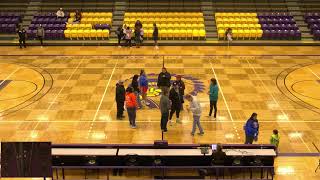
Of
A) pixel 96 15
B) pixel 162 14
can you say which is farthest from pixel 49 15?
pixel 162 14

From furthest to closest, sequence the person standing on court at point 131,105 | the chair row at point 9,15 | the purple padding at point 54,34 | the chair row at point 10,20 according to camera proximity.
→ the chair row at point 9,15
the chair row at point 10,20
the purple padding at point 54,34
the person standing on court at point 131,105

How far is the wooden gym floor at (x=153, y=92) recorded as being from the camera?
15.2 m

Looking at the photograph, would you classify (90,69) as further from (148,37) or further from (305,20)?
(305,20)

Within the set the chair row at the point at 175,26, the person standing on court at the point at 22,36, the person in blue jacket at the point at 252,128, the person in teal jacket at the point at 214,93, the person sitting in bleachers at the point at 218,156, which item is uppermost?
the chair row at the point at 175,26

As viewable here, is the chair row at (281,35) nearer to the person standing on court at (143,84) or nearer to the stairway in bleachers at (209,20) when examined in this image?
the stairway in bleachers at (209,20)

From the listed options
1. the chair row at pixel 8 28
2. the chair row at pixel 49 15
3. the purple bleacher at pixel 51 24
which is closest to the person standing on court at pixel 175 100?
the purple bleacher at pixel 51 24

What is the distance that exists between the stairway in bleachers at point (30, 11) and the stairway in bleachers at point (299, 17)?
17.5 metres

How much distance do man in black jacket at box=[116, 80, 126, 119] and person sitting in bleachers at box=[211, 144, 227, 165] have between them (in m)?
4.81

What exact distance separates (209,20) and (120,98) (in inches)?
614

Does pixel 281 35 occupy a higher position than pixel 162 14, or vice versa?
pixel 162 14

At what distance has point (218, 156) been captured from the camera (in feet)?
39.3

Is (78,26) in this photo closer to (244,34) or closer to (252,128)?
(244,34)

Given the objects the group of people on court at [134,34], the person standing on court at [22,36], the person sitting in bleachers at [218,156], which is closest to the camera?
the person sitting in bleachers at [218,156]

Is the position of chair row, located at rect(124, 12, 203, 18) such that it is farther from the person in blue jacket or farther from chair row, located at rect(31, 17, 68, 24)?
the person in blue jacket
